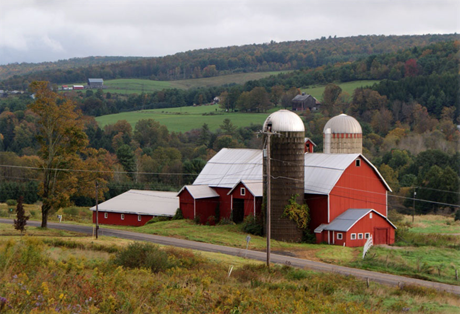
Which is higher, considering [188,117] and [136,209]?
[188,117]

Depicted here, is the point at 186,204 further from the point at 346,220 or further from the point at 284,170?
the point at 346,220

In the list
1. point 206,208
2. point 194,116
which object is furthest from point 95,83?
point 206,208

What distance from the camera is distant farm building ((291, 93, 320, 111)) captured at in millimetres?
143750

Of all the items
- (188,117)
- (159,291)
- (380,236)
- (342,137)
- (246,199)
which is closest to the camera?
(159,291)

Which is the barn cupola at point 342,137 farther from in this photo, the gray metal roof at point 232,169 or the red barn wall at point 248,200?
the red barn wall at point 248,200

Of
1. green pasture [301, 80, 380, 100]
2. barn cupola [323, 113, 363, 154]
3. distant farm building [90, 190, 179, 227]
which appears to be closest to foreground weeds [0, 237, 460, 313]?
barn cupola [323, 113, 363, 154]

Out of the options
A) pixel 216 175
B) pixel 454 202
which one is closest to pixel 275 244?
pixel 216 175

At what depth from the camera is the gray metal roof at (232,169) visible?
1863 inches

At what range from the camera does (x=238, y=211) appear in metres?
45.3

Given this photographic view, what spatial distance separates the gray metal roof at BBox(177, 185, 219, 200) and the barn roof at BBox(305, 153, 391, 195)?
26.9 feet

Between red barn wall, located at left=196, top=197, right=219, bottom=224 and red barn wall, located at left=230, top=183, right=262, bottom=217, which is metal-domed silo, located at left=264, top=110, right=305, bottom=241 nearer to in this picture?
red barn wall, located at left=230, top=183, right=262, bottom=217

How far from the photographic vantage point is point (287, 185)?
1542 inches

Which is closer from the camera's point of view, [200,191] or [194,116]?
[200,191]

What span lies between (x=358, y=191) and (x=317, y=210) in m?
3.85
